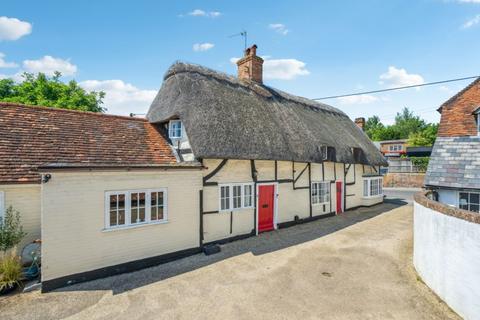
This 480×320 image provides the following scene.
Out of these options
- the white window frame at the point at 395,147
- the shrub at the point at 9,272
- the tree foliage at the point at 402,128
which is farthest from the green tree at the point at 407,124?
the shrub at the point at 9,272

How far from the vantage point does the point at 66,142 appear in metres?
8.82

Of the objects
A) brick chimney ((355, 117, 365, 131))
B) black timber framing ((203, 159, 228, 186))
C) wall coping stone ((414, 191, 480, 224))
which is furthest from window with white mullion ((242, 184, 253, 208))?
brick chimney ((355, 117, 365, 131))

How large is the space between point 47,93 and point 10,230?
67.2 ft

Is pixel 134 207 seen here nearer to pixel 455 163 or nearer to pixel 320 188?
pixel 320 188

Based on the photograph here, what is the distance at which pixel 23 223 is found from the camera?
7.75 meters

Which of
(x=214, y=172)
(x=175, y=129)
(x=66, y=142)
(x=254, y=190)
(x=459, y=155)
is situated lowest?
(x=254, y=190)

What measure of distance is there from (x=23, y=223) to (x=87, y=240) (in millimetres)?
2512

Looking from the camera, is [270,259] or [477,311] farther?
[270,259]

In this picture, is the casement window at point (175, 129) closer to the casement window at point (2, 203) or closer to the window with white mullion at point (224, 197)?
the window with white mullion at point (224, 197)

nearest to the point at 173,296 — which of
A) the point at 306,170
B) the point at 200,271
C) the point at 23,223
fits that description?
the point at 200,271

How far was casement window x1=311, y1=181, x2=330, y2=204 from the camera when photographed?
1416cm

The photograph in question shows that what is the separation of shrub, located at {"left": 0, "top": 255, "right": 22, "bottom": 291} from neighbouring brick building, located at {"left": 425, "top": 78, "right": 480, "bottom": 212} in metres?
14.8

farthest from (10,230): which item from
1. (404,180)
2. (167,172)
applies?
(404,180)

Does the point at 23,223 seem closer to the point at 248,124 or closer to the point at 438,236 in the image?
the point at 248,124
